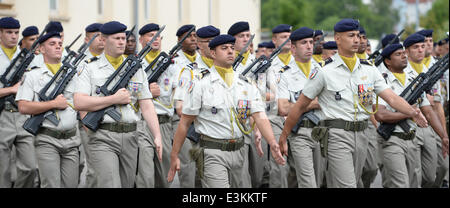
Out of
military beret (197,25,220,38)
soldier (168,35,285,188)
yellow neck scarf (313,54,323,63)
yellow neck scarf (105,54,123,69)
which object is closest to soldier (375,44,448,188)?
yellow neck scarf (313,54,323,63)

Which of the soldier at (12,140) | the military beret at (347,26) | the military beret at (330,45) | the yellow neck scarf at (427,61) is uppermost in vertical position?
the military beret at (347,26)

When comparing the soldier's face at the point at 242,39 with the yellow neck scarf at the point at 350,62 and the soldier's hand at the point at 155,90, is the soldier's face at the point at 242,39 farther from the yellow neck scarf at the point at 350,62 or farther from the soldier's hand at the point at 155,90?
the yellow neck scarf at the point at 350,62

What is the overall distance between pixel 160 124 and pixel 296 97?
Result: 1.55 m

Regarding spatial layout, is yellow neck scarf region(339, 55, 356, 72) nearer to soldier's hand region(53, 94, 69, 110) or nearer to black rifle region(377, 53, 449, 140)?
black rifle region(377, 53, 449, 140)

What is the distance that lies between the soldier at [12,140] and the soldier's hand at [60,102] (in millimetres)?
1260

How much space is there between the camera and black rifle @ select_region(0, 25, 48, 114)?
10.0 metres

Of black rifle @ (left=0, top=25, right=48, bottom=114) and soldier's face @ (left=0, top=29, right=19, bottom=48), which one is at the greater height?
soldier's face @ (left=0, top=29, right=19, bottom=48)

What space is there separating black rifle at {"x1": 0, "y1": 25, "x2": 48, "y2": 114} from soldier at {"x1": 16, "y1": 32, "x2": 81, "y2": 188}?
99cm

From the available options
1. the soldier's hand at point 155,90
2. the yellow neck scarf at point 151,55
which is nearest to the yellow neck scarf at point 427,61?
the yellow neck scarf at point 151,55

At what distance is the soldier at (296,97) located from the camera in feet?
31.4

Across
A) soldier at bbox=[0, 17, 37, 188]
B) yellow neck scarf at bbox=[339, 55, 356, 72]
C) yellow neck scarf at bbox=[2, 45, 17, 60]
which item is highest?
yellow neck scarf at bbox=[339, 55, 356, 72]

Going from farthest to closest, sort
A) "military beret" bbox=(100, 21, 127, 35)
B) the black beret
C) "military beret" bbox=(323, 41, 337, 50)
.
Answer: "military beret" bbox=(323, 41, 337, 50)
the black beret
"military beret" bbox=(100, 21, 127, 35)

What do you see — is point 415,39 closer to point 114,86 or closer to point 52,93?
point 114,86

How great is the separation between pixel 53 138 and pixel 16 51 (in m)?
1.97
